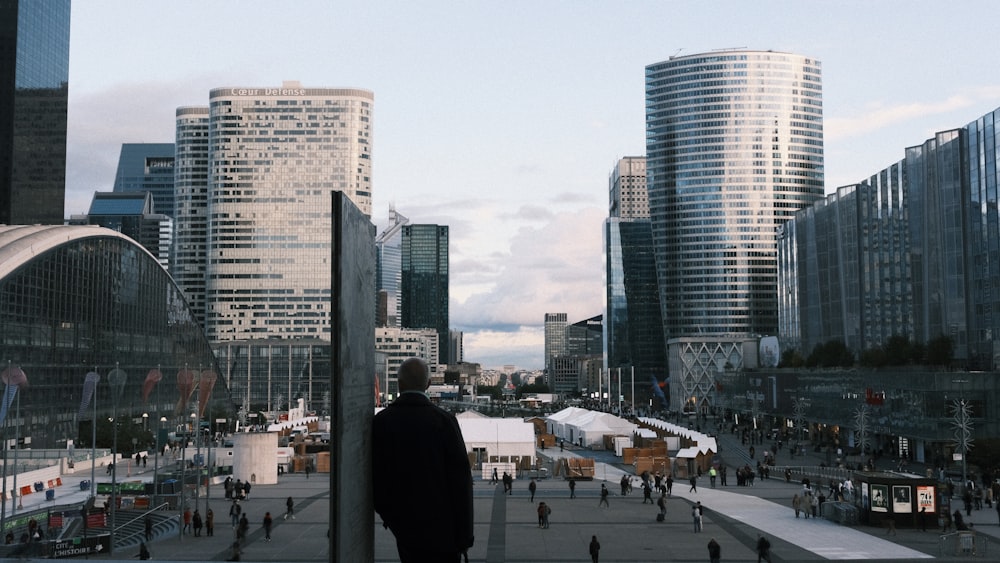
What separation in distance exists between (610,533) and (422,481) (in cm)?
3255

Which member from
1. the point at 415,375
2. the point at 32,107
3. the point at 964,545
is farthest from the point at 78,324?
the point at 32,107

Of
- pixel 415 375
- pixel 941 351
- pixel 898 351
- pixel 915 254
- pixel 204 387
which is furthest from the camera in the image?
pixel 915 254

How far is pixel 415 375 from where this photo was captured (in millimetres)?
6680

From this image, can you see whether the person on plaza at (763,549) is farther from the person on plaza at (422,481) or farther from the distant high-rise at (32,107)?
the distant high-rise at (32,107)

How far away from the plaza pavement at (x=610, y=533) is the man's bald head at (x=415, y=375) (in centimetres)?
2163

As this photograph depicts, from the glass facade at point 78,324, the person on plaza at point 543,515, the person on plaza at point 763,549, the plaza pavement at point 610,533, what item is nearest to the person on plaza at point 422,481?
the plaza pavement at point 610,533

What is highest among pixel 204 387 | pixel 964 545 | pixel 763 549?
pixel 204 387

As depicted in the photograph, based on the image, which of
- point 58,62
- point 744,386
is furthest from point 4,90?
point 744,386

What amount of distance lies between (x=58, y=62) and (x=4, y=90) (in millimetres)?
15917

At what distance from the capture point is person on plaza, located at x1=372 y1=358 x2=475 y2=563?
6199mm

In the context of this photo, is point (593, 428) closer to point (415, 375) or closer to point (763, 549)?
point (763, 549)

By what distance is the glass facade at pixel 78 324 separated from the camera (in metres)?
76.7

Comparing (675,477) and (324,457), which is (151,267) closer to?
(324,457)

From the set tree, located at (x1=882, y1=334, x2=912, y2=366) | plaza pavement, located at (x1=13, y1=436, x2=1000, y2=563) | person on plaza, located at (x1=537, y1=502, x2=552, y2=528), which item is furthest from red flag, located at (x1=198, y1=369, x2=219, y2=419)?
Result: tree, located at (x1=882, y1=334, x2=912, y2=366)
